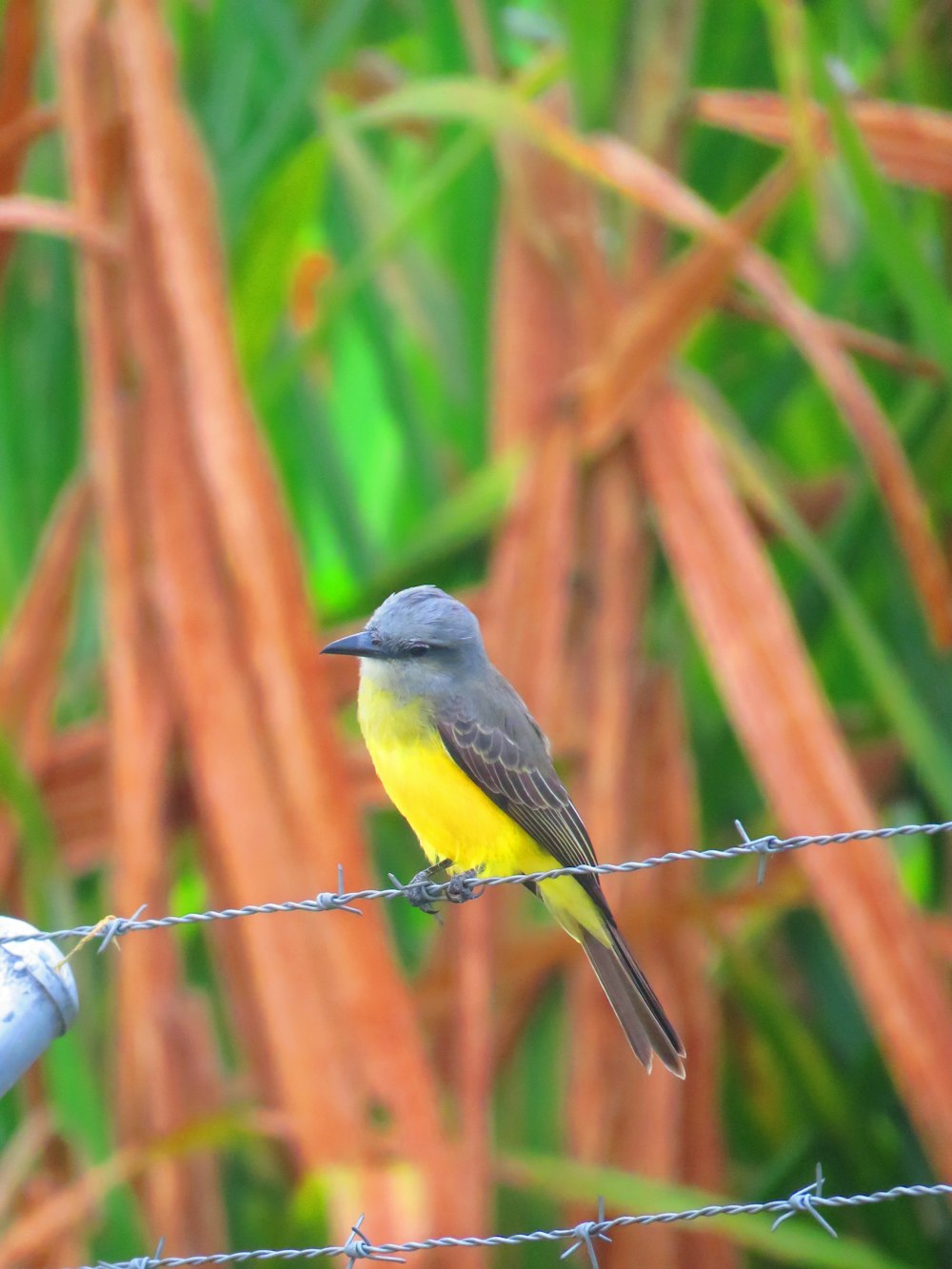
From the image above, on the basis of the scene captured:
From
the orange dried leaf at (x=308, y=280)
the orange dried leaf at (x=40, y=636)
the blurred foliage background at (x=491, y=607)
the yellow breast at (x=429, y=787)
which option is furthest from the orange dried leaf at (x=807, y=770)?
the orange dried leaf at (x=308, y=280)

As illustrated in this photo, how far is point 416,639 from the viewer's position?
3.42 m

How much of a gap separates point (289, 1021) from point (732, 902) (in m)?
1.17

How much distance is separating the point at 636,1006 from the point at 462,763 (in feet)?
1.98

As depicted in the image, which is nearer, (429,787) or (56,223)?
(429,787)

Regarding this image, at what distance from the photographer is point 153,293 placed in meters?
4.07

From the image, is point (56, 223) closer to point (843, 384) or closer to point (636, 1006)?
point (843, 384)

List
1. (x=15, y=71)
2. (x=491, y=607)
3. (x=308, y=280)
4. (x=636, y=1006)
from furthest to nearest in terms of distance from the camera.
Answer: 1. (x=308, y=280)
2. (x=15, y=71)
3. (x=491, y=607)
4. (x=636, y=1006)

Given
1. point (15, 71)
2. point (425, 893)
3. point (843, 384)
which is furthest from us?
point (15, 71)

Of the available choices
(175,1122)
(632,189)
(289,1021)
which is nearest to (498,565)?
(632,189)

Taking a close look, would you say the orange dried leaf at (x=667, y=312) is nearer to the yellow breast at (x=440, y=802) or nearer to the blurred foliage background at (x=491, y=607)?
the blurred foliage background at (x=491, y=607)

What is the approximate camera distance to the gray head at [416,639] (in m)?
3.40

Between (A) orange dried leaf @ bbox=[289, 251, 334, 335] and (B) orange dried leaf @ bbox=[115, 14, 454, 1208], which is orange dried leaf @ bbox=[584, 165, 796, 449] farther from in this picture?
(A) orange dried leaf @ bbox=[289, 251, 334, 335]

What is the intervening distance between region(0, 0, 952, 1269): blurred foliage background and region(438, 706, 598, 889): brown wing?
0.45m

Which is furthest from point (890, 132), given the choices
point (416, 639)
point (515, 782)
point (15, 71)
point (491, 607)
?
point (15, 71)
